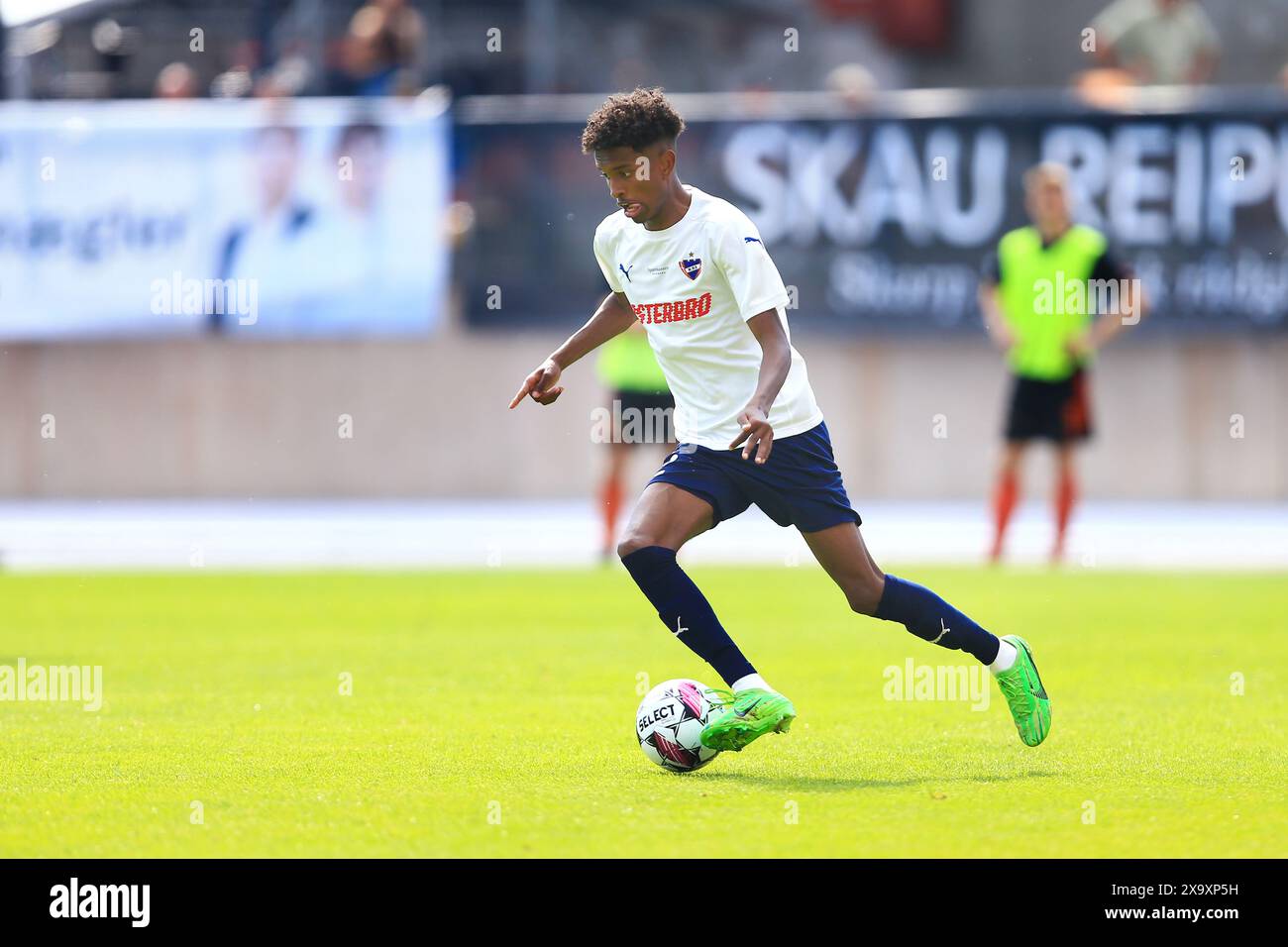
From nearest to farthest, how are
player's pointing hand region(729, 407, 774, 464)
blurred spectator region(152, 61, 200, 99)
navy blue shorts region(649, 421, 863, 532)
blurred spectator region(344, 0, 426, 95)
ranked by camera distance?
player's pointing hand region(729, 407, 774, 464), navy blue shorts region(649, 421, 863, 532), blurred spectator region(344, 0, 426, 95), blurred spectator region(152, 61, 200, 99)

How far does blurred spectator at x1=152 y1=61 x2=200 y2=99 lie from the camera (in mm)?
19312

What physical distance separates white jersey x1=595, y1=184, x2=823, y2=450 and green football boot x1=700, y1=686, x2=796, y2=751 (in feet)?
2.80

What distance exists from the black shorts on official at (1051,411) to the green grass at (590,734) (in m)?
1.93

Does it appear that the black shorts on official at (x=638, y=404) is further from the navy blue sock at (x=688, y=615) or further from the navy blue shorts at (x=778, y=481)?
the navy blue sock at (x=688, y=615)

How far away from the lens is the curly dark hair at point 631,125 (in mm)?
6309

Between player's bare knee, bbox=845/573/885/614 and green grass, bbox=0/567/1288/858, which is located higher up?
player's bare knee, bbox=845/573/885/614

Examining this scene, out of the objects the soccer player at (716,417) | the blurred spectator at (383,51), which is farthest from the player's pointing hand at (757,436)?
the blurred spectator at (383,51)

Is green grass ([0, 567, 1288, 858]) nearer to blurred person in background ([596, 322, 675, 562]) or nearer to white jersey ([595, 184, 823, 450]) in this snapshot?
white jersey ([595, 184, 823, 450])

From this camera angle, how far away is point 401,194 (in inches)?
751

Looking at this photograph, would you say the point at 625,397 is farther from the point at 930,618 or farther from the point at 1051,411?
the point at 930,618
